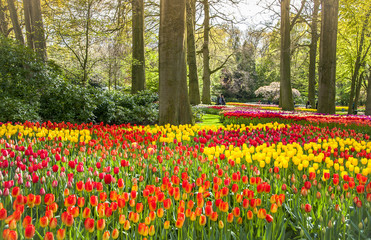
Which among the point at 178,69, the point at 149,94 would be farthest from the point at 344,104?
the point at 178,69

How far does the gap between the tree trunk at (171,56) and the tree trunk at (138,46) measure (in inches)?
251

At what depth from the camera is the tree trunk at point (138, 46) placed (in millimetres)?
13477

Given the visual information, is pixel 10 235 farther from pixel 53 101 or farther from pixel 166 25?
pixel 53 101

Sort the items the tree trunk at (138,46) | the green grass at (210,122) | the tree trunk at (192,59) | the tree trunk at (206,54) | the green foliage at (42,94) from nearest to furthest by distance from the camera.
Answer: the green foliage at (42,94), the green grass at (210,122), the tree trunk at (138,46), the tree trunk at (192,59), the tree trunk at (206,54)

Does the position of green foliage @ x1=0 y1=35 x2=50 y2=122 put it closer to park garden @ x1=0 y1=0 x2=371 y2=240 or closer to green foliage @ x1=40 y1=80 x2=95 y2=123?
park garden @ x1=0 y1=0 x2=371 y2=240

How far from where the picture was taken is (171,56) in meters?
7.05

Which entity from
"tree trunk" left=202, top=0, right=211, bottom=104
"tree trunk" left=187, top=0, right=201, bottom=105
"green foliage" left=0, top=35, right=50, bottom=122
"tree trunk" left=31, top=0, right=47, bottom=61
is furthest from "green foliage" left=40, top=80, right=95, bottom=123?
"tree trunk" left=202, top=0, right=211, bottom=104

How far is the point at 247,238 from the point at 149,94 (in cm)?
1050

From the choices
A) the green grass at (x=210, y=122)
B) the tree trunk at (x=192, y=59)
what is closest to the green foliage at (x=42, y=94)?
the green grass at (x=210, y=122)

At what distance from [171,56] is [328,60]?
29.1 ft

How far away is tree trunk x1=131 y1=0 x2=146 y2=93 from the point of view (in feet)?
44.2

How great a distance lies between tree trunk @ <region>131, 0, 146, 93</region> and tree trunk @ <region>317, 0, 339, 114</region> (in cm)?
775

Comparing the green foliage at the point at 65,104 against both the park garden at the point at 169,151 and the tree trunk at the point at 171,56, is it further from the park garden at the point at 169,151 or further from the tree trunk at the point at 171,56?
the tree trunk at the point at 171,56

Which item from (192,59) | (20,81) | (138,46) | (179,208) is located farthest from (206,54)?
(179,208)
